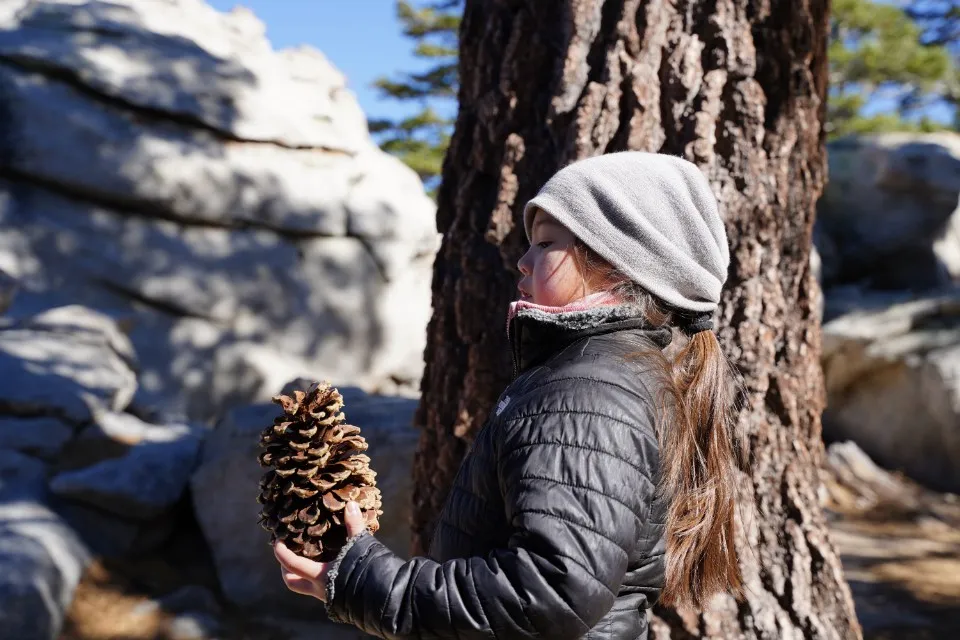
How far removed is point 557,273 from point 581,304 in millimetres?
81

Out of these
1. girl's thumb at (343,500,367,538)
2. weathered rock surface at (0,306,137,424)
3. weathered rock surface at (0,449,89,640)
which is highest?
girl's thumb at (343,500,367,538)

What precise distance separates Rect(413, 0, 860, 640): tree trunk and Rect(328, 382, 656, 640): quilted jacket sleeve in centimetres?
147

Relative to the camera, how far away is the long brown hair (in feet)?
5.39

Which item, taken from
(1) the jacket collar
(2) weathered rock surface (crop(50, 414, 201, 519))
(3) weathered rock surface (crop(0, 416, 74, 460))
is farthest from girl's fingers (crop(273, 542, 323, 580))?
(3) weathered rock surface (crop(0, 416, 74, 460))

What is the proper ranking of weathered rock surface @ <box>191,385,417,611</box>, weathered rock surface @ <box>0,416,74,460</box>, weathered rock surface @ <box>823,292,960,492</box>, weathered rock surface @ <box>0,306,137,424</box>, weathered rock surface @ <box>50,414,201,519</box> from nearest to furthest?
1. weathered rock surface @ <box>191,385,417,611</box>
2. weathered rock surface @ <box>50,414,201,519</box>
3. weathered rock surface @ <box>0,416,74,460</box>
4. weathered rock surface @ <box>0,306,137,424</box>
5. weathered rock surface @ <box>823,292,960,492</box>

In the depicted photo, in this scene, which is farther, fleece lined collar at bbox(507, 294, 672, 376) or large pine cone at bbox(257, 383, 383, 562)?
fleece lined collar at bbox(507, 294, 672, 376)

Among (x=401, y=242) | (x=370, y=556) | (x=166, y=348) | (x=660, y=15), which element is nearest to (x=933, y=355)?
(x=401, y=242)

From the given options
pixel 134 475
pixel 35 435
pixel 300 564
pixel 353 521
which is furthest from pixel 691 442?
pixel 35 435

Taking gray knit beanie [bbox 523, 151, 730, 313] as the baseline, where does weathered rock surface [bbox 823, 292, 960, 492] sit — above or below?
below

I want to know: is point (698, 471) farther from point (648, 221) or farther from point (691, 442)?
point (648, 221)

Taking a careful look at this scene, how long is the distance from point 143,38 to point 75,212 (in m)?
2.20

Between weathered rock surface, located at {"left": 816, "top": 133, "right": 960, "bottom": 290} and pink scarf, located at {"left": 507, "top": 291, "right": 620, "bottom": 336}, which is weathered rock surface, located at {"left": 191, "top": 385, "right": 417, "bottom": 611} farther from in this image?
weathered rock surface, located at {"left": 816, "top": 133, "right": 960, "bottom": 290}

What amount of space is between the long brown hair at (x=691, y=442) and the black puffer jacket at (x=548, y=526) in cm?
6

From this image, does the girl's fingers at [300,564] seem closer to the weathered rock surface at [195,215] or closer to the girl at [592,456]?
the girl at [592,456]
